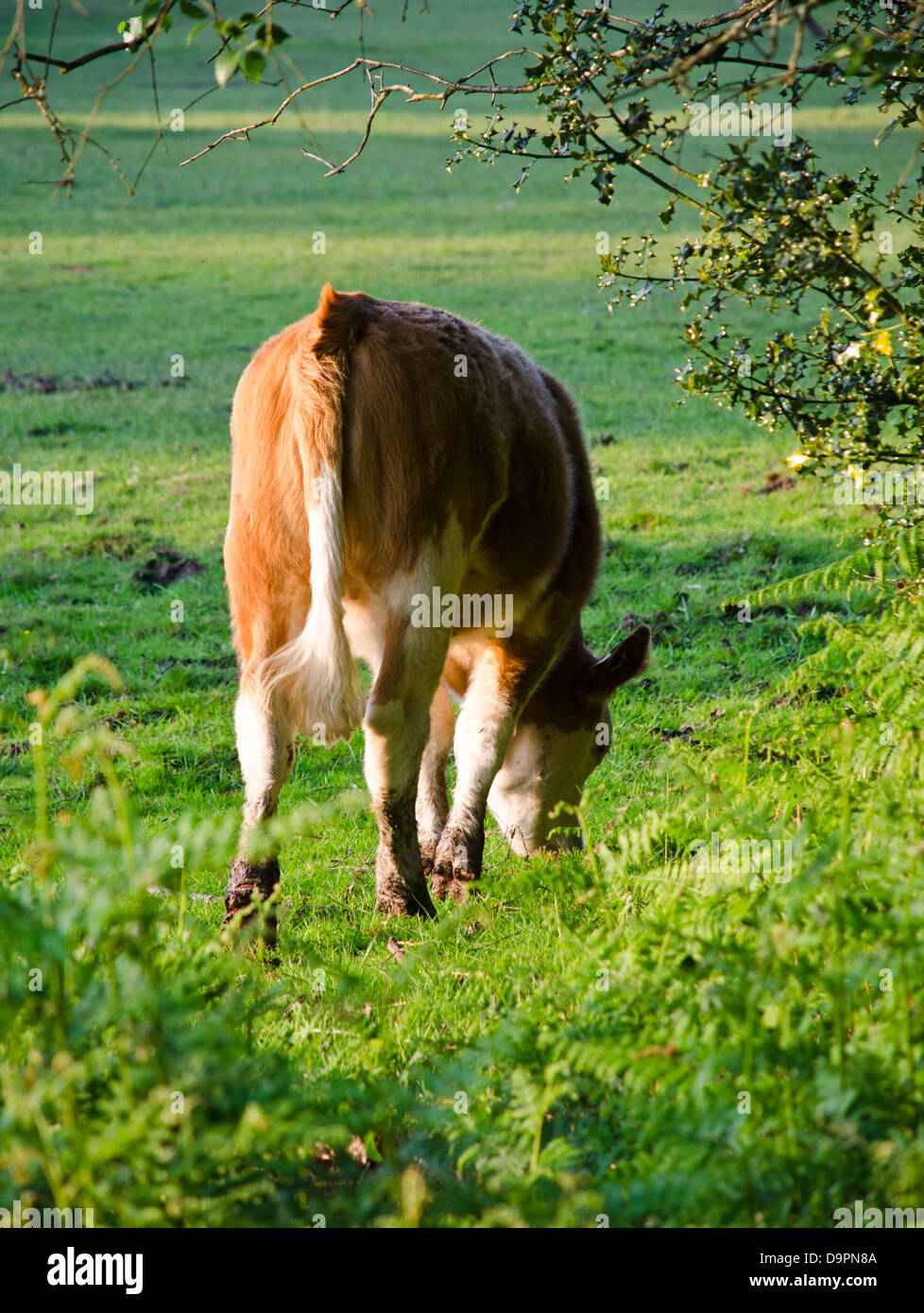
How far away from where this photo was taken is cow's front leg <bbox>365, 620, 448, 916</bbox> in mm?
3918

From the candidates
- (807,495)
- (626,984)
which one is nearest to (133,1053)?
(626,984)

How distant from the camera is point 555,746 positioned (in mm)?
5156

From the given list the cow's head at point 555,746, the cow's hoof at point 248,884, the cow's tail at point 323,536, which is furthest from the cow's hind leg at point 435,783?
the cow's tail at point 323,536

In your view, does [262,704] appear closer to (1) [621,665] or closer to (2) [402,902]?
(2) [402,902]

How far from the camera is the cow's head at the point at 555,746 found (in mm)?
5129

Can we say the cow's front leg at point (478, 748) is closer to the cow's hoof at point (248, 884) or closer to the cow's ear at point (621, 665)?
the cow's ear at point (621, 665)

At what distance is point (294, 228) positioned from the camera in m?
20.0

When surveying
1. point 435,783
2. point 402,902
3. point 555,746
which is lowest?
point 402,902

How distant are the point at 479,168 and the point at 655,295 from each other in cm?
971

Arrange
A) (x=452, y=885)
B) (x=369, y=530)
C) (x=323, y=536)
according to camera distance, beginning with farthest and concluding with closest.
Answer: (x=452, y=885), (x=369, y=530), (x=323, y=536)

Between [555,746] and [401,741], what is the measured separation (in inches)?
53.7

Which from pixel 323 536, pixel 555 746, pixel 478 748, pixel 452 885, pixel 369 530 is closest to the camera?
pixel 323 536

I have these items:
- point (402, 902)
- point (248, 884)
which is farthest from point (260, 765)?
point (402, 902)
